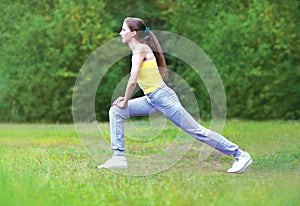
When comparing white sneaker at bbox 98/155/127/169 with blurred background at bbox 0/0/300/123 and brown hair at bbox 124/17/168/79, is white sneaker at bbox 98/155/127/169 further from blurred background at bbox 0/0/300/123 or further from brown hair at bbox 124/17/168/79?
blurred background at bbox 0/0/300/123

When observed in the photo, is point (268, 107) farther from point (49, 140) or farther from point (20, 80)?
point (49, 140)

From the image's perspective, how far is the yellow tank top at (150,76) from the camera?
733cm

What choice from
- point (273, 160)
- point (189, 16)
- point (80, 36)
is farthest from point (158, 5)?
point (273, 160)

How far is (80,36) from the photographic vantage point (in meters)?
16.9

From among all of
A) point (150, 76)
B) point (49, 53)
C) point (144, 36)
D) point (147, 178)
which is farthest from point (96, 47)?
point (147, 178)

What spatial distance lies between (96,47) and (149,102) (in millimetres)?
9486

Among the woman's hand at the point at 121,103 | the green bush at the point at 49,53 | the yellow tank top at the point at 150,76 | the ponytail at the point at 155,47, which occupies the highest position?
the ponytail at the point at 155,47

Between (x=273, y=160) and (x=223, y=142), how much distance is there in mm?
1285

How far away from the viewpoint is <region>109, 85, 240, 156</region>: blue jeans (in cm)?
737

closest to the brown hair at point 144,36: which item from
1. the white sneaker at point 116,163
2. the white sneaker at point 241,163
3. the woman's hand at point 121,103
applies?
the woman's hand at point 121,103

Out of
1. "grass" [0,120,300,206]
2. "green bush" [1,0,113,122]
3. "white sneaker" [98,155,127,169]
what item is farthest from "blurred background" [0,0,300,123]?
"white sneaker" [98,155,127,169]

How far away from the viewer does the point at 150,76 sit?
733 centimetres

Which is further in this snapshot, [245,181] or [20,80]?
[20,80]

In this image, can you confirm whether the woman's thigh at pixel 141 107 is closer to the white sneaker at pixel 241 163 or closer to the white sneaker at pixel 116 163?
the white sneaker at pixel 116 163
